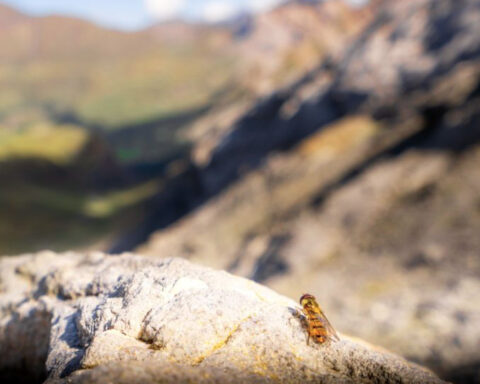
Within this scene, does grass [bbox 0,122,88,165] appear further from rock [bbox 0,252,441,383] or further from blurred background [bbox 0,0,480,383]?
rock [bbox 0,252,441,383]

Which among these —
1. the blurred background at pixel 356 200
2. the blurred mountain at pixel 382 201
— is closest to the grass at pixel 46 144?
the blurred background at pixel 356 200

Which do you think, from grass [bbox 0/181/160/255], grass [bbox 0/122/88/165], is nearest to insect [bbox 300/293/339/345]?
grass [bbox 0/181/160/255]

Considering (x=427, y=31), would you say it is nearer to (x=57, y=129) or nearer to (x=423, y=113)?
(x=423, y=113)

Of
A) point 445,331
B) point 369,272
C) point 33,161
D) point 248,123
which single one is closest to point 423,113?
point 369,272

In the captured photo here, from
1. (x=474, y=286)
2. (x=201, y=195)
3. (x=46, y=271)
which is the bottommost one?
(x=46, y=271)

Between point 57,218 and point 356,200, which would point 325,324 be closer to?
point 356,200

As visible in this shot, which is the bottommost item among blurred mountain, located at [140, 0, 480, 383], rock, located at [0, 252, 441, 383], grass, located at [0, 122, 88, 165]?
rock, located at [0, 252, 441, 383]
